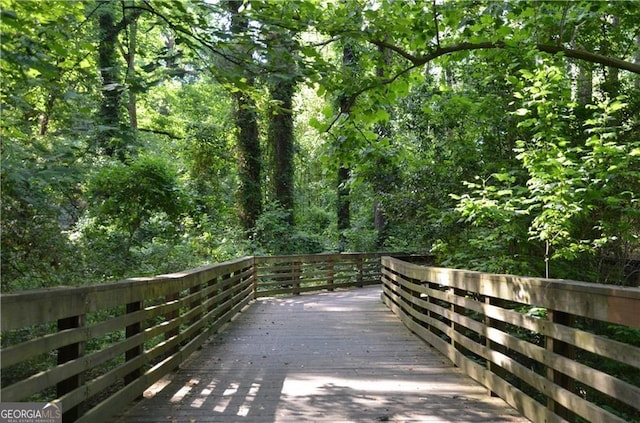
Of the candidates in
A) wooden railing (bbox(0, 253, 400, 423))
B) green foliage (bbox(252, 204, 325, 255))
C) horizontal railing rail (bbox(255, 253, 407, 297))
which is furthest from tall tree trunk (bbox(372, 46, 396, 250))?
wooden railing (bbox(0, 253, 400, 423))

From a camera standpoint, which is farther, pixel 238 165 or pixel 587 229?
pixel 238 165

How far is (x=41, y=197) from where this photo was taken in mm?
6332

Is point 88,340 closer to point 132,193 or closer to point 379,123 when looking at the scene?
point 132,193

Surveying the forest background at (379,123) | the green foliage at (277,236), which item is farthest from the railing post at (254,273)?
the green foliage at (277,236)

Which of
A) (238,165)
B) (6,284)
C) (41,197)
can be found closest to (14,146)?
(41,197)

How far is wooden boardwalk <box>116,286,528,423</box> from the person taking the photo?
14.3 ft

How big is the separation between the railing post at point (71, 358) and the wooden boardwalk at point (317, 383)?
0.75 meters

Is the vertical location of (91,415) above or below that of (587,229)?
below

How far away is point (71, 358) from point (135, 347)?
117cm

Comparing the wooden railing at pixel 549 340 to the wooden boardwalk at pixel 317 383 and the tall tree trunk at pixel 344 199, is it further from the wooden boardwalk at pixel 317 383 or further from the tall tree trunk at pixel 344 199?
the tall tree trunk at pixel 344 199

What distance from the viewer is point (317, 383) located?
5.39m

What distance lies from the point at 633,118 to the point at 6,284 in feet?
31.6

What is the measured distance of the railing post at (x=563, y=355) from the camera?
3.64 metres

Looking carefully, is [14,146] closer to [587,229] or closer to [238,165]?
[587,229]
